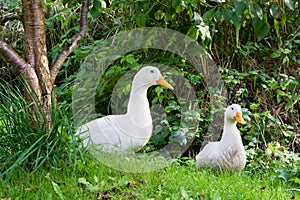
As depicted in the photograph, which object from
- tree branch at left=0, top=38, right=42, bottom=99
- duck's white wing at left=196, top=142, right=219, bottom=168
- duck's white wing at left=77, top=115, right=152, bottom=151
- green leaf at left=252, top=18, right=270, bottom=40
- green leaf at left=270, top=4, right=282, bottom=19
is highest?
green leaf at left=270, top=4, right=282, bottom=19

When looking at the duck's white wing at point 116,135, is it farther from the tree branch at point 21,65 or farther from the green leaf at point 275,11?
the green leaf at point 275,11

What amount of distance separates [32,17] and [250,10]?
4.28 ft

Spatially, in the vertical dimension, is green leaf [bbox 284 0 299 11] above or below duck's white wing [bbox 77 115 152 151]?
above

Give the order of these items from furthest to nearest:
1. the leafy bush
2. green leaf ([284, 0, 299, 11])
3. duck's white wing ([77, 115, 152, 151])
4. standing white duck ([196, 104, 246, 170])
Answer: standing white duck ([196, 104, 246, 170]) < duck's white wing ([77, 115, 152, 151]) < the leafy bush < green leaf ([284, 0, 299, 11])

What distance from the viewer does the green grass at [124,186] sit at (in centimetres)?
248

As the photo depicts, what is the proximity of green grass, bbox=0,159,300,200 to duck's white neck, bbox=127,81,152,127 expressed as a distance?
0.35 metres

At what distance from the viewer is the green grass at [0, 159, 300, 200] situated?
248 centimetres

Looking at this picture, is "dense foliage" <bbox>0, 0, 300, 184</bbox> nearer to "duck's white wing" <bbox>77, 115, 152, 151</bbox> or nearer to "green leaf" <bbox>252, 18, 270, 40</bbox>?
"duck's white wing" <bbox>77, 115, 152, 151</bbox>

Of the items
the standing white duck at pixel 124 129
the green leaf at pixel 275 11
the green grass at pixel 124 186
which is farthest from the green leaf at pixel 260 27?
the standing white duck at pixel 124 129

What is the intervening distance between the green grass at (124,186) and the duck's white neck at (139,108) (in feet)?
1.15

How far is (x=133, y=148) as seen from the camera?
10.1 ft

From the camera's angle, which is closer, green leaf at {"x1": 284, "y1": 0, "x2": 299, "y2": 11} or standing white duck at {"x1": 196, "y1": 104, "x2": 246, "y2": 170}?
green leaf at {"x1": 284, "y1": 0, "x2": 299, "y2": 11}

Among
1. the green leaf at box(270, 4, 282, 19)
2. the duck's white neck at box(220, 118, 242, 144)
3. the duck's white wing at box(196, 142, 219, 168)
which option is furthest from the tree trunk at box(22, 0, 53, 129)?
the green leaf at box(270, 4, 282, 19)

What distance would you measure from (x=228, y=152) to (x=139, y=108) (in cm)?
70
